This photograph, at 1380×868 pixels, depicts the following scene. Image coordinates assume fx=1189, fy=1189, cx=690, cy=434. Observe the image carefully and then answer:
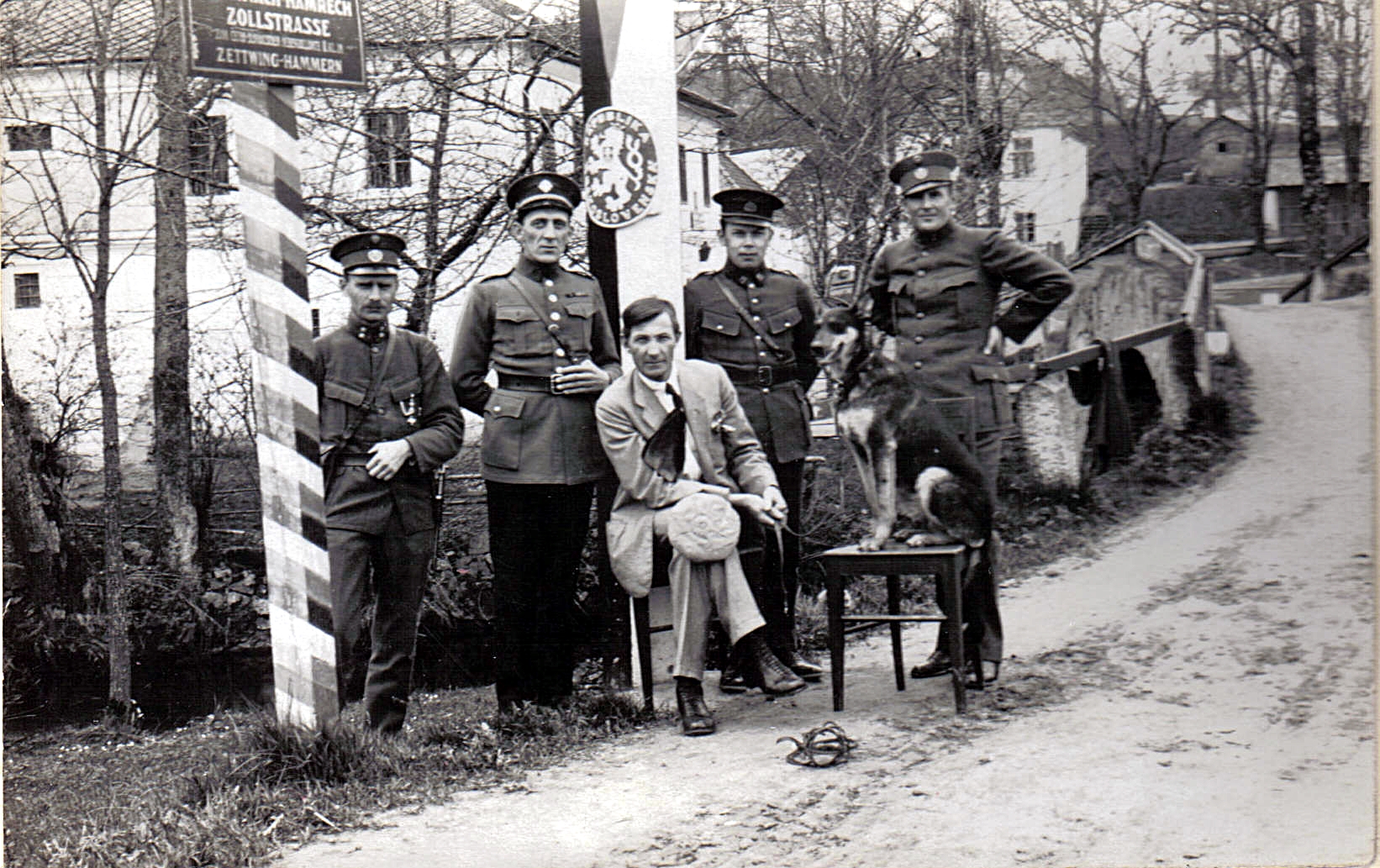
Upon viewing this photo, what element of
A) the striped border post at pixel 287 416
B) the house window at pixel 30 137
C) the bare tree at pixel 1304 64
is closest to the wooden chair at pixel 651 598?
the striped border post at pixel 287 416

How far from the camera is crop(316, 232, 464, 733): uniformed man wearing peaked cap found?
14.2ft

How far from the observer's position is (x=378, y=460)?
14.2ft

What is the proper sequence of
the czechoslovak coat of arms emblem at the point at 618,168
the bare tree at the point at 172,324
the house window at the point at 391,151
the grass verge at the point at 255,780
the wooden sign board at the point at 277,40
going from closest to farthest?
the grass verge at the point at 255,780, the wooden sign board at the point at 277,40, the czechoslovak coat of arms emblem at the point at 618,168, the bare tree at the point at 172,324, the house window at the point at 391,151

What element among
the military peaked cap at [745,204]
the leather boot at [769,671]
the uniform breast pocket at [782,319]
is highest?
the military peaked cap at [745,204]

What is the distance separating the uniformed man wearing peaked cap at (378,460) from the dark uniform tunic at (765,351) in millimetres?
1175

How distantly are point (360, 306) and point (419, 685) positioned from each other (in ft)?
7.16

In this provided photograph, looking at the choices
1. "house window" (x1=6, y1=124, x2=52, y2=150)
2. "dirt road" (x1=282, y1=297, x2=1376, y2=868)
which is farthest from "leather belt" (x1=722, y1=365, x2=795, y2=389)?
"house window" (x1=6, y1=124, x2=52, y2=150)

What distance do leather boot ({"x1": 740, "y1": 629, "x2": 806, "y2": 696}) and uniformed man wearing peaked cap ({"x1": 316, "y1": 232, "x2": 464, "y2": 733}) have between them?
1305mm

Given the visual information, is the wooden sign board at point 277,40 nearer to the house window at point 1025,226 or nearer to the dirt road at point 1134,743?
the dirt road at point 1134,743

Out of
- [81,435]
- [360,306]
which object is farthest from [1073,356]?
[81,435]

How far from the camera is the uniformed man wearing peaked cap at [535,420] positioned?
4.56 m

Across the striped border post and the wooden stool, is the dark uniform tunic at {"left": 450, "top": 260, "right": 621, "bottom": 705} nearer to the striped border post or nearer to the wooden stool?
the striped border post

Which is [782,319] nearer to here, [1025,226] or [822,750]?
[1025,226]

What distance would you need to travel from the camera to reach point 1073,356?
505cm
